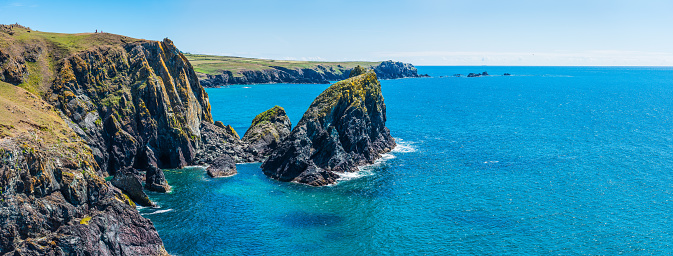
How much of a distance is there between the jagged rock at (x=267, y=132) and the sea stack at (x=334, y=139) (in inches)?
411

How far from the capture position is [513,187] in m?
76.6

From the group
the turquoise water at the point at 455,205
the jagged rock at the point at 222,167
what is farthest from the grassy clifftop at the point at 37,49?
the jagged rock at the point at 222,167

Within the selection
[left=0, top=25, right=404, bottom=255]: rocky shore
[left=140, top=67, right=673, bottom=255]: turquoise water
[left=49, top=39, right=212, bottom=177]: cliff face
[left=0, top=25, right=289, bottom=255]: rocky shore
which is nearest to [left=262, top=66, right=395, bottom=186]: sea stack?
[left=0, top=25, right=404, bottom=255]: rocky shore

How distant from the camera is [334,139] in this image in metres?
89.1

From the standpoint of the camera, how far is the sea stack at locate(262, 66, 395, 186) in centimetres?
8200

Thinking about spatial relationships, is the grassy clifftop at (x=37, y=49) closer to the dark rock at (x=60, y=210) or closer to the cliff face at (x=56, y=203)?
the cliff face at (x=56, y=203)

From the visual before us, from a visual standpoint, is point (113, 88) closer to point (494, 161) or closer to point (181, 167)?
point (181, 167)

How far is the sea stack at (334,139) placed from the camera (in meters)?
82.0

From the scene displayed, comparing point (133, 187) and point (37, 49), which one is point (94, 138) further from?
point (37, 49)

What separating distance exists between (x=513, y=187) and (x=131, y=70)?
76215 millimetres

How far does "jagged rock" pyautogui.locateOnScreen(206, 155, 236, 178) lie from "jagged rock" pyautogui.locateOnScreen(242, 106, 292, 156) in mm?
10959

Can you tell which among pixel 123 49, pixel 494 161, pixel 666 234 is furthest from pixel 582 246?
pixel 123 49

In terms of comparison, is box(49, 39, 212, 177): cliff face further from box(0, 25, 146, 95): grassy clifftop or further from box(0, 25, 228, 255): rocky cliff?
box(0, 25, 146, 95): grassy clifftop

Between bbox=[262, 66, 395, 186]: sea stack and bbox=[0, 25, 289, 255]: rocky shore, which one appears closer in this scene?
bbox=[0, 25, 289, 255]: rocky shore
